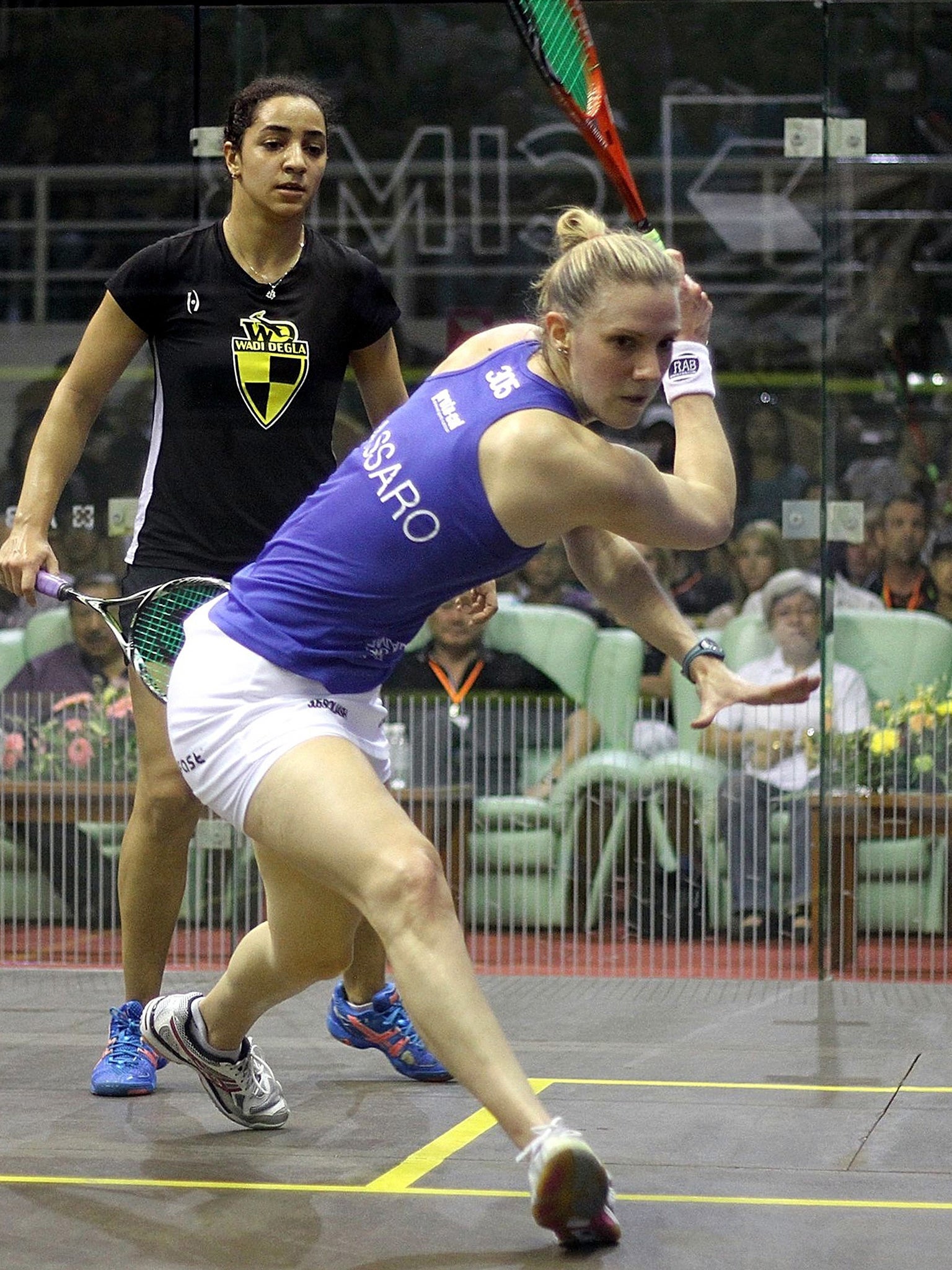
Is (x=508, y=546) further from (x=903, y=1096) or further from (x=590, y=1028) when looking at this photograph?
(x=590, y=1028)

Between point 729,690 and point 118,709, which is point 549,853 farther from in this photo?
point 729,690

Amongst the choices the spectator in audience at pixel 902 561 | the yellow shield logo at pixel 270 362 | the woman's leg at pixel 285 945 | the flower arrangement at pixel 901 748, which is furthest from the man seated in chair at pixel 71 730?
the woman's leg at pixel 285 945

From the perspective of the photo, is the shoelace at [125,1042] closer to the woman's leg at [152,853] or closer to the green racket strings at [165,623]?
the woman's leg at [152,853]

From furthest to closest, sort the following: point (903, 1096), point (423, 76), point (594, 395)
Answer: point (423, 76) < point (903, 1096) < point (594, 395)

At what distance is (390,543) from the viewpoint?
101 inches

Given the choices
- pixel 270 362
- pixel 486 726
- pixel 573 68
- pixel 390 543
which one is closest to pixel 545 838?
pixel 486 726

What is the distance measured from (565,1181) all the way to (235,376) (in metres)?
1.74

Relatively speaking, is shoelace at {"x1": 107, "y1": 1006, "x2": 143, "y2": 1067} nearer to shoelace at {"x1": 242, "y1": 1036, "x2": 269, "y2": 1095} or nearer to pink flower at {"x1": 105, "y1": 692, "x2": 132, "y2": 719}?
shoelace at {"x1": 242, "y1": 1036, "x2": 269, "y2": 1095}

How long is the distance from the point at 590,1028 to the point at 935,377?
82.5 inches

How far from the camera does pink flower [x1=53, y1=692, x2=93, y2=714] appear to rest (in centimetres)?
520

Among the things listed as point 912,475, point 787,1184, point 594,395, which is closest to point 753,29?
point 912,475

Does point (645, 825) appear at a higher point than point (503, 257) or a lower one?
lower

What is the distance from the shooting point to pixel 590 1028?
162 inches

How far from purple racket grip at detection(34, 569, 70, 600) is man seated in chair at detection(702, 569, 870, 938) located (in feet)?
6.89
